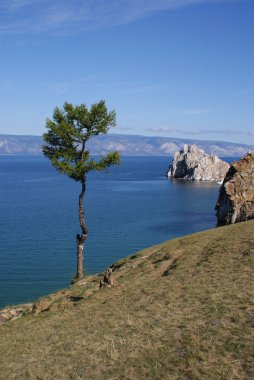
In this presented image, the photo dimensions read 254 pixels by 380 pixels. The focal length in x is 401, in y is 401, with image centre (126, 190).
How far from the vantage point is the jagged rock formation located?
9206cm

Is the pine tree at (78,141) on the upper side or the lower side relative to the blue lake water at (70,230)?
upper

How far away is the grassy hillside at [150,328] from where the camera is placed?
17750mm

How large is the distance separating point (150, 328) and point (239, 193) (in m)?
76.8

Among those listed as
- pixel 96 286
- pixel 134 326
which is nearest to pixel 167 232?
pixel 96 286

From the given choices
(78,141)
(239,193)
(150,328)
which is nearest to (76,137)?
(78,141)

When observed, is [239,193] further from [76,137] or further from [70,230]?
[76,137]

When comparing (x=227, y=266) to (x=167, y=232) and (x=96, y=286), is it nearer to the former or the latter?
(x=96, y=286)

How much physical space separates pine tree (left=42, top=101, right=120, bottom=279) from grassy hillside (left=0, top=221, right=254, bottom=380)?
39.7 ft

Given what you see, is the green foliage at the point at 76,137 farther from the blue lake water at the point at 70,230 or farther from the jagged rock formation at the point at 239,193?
the jagged rock formation at the point at 239,193

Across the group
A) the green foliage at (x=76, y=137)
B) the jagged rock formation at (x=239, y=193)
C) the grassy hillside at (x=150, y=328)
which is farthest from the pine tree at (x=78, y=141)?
the jagged rock formation at (x=239, y=193)

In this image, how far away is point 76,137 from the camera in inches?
1726

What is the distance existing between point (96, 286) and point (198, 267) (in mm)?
8997

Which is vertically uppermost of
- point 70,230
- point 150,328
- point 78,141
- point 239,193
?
point 78,141

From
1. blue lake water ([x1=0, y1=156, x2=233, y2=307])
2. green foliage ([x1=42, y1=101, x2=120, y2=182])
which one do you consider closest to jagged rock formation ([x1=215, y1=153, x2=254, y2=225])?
blue lake water ([x1=0, y1=156, x2=233, y2=307])
